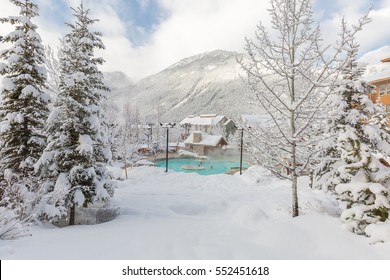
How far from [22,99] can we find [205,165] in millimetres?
31394

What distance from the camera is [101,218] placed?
778 centimetres

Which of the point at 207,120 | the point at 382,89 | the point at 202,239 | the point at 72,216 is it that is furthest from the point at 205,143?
the point at 202,239

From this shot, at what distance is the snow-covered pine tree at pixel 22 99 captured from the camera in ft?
28.2

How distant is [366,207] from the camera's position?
524 cm

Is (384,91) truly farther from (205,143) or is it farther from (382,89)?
(205,143)

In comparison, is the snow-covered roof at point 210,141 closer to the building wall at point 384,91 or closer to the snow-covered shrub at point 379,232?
the building wall at point 384,91

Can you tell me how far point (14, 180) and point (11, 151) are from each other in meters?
1.51

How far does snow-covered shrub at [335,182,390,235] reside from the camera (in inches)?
200

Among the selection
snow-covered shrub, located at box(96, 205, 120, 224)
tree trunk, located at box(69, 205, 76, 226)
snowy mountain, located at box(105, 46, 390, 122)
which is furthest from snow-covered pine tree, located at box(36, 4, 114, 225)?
snowy mountain, located at box(105, 46, 390, 122)

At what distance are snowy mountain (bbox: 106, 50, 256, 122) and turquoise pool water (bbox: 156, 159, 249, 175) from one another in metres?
51.6

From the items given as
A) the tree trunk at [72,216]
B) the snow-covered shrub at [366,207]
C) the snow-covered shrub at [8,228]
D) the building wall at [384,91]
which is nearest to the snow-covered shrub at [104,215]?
the tree trunk at [72,216]

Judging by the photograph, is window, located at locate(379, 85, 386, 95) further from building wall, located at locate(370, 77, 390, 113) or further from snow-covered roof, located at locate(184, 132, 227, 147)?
snow-covered roof, located at locate(184, 132, 227, 147)
